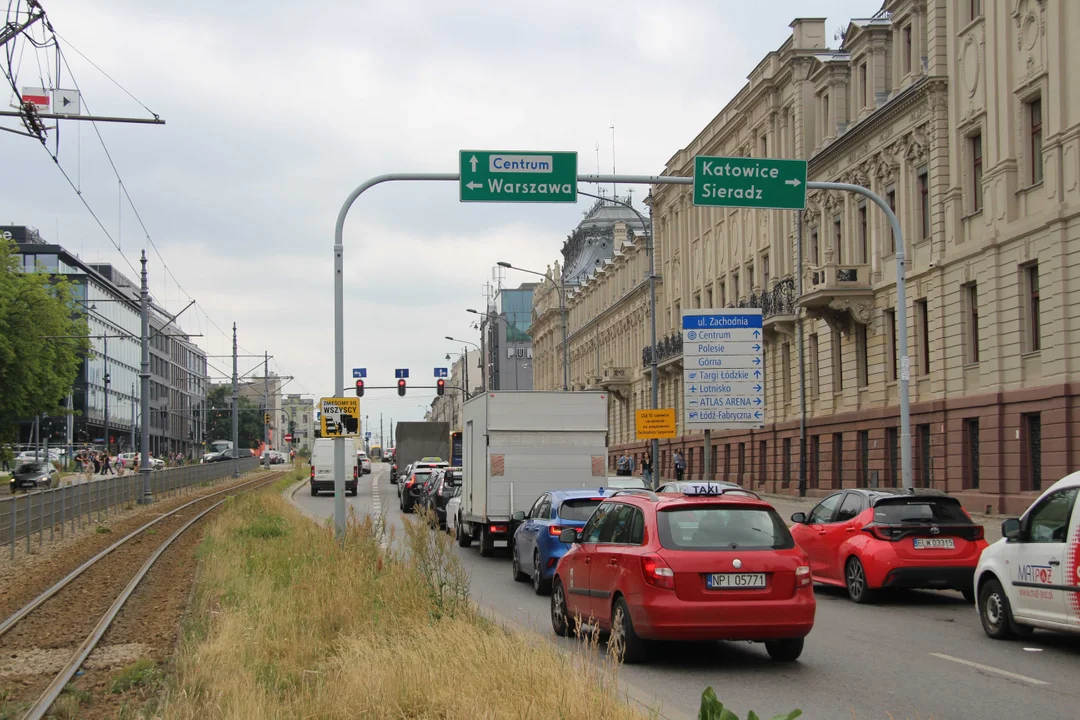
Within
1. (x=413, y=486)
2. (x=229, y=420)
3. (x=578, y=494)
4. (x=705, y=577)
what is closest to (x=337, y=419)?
(x=578, y=494)

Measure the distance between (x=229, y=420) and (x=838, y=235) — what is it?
142008 millimetres

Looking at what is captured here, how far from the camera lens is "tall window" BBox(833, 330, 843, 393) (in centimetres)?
4331

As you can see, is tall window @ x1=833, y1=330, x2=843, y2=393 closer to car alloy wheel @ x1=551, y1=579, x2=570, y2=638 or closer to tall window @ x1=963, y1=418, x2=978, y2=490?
tall window @ x1=963, y1=418, x2=978, y2=490

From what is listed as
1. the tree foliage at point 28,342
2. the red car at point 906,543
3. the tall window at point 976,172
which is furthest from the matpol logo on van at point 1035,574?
the tree foliage at point 28,342

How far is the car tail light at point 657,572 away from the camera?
10859 millimetres

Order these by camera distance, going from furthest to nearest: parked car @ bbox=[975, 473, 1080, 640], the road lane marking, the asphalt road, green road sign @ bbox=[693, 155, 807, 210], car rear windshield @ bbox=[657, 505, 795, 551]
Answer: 1. green road sign @ bbox=[693, 155, 807, 210]
2. parked car @ bbox=[975, 473, 1080, 640]
3. car rear windshield @ bbox=[657, 505, 795, 551]
4. the road lane marking
5. the asphalt road

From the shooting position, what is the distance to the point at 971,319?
34.1 m

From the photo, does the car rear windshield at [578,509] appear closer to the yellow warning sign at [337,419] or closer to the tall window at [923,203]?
the yellow warning sign at [337,419]

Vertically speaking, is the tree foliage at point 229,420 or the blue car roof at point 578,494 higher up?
the tree foliage at point 229,420

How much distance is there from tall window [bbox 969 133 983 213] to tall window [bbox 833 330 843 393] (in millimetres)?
10022

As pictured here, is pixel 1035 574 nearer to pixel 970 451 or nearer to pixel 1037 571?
pixel 1037 571

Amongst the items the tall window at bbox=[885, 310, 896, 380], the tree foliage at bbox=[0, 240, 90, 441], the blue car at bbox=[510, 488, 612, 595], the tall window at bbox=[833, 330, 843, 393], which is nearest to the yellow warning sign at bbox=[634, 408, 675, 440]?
the tall window at bbox=[833, 330, 843, 393]

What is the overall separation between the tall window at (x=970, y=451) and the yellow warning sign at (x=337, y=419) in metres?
18.6

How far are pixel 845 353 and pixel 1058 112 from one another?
569 inches
